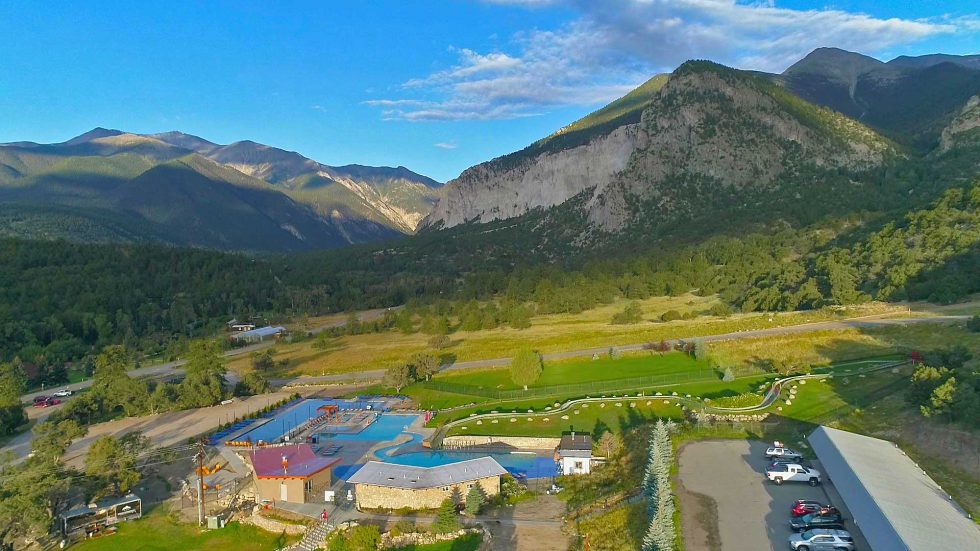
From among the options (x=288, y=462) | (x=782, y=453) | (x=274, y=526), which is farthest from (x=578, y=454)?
(x=274, y=526)

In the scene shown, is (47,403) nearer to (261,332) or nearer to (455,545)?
(261,332)

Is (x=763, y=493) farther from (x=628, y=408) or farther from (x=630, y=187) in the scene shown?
(x=630, y=187)

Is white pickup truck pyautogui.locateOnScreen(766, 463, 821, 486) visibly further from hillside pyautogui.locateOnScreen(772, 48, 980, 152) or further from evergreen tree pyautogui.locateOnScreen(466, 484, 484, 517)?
hillside pyautogui.locateOnScreen(772, 48, 980, 152)

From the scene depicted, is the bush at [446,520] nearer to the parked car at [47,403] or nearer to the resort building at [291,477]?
the resort building at [291,477]

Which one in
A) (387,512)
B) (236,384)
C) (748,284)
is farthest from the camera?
(748,284)

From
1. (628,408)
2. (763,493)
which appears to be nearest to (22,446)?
(628,408)

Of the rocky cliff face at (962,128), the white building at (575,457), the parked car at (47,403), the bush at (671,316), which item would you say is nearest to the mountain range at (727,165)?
the rocky cliff face at (962,128)
